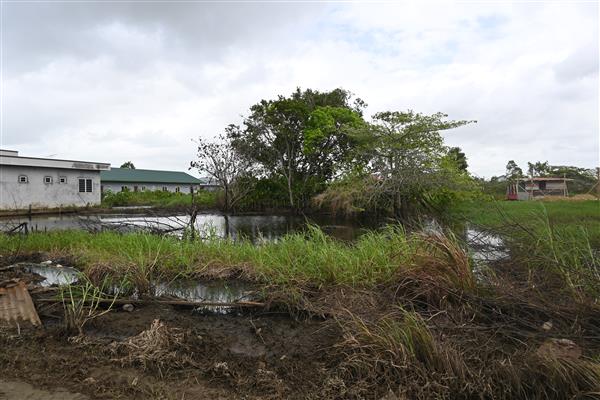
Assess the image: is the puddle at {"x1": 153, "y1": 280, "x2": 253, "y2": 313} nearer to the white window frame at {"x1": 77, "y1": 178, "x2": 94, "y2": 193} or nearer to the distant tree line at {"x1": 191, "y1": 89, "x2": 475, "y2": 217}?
the distant tree line at {"x1": 191, "y1": 89, "x2": 475, "y2": 217}

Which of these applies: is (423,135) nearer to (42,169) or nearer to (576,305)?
(576,305)

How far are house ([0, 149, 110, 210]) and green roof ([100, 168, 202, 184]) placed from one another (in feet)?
33.8

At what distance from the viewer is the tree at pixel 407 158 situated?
15.0 m

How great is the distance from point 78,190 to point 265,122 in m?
14.0

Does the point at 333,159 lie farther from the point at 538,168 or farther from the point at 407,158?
the point at 538,168

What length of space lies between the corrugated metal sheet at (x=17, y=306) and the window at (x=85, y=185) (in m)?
25.1

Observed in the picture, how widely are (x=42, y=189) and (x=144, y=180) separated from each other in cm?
1584

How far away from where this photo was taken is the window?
1036 inches

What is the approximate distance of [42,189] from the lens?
2409cm

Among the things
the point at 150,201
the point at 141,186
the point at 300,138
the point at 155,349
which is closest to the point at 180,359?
the point at 155,349

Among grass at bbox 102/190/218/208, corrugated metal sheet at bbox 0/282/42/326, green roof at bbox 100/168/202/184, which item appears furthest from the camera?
green roof at bbox 100/168/202/184

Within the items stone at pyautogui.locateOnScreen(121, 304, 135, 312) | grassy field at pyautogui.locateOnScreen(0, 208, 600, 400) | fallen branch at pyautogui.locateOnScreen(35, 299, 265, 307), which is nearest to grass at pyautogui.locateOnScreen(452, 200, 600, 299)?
grassy field at pyautogui.locateOnScreen(0, 208, 600, 400)

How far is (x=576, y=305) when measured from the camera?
311cm

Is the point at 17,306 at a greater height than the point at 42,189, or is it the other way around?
the point at 42,189
